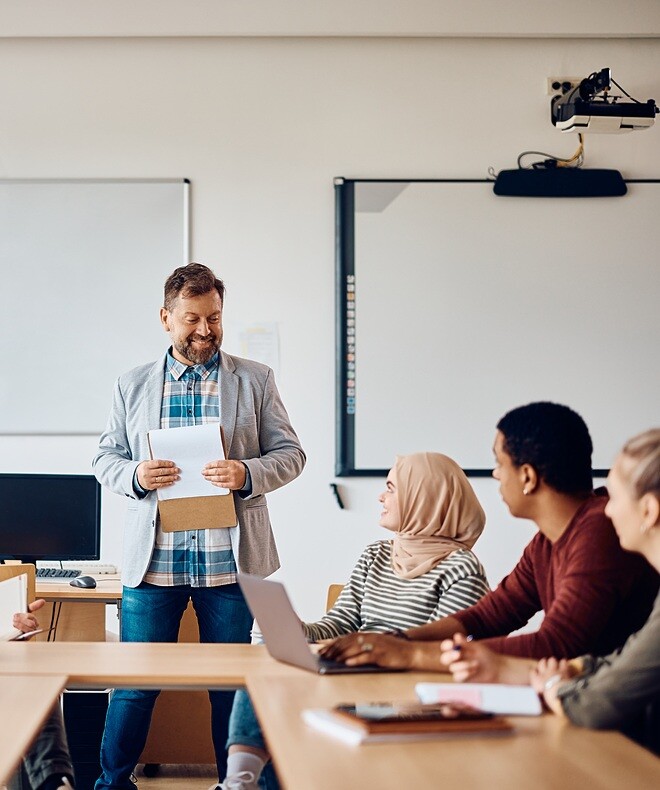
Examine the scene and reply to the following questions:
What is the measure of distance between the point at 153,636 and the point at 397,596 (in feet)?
2.55

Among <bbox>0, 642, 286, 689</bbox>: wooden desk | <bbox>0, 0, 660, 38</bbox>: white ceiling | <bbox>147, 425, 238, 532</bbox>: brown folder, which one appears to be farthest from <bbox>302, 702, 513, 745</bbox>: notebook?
<bbox>0, 0, 660, 38</bbox>: white ceiling

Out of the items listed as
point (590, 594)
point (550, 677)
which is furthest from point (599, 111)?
point (550, 677)

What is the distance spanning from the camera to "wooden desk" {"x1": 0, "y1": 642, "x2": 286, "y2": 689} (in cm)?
207

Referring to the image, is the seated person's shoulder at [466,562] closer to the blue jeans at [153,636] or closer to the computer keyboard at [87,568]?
the blue jeans at [153,636]

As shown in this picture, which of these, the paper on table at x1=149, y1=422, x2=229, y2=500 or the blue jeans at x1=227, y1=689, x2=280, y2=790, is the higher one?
the paper on table at x1=149, y1=422, x2=229, y2=500

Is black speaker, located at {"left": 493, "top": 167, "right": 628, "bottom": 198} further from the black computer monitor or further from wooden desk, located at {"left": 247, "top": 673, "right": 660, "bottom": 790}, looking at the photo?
wooden desk, located at {"left": 247, "top": 673, "right": 660, "bottom": 790}

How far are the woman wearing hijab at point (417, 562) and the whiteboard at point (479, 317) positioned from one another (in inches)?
71.5

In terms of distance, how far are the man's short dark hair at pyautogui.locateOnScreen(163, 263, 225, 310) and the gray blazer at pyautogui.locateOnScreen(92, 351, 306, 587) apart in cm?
21

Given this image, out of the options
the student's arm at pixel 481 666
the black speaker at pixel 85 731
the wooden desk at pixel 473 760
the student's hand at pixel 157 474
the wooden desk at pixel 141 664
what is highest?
the student's hand at pixel 157 474

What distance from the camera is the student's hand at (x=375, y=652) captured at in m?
2.11

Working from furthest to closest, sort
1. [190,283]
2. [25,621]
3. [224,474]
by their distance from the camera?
[190,283] → [224,474] → [25,621]

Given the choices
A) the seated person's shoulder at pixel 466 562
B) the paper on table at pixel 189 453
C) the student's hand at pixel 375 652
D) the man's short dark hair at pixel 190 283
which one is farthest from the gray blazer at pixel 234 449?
the student's hand at pixel 375 652

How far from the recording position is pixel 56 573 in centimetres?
386

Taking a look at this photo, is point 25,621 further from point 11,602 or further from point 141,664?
point 141,664
